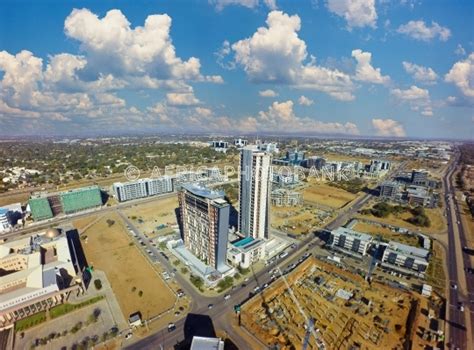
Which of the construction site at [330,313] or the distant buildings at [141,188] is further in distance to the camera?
the distant buildings at [141,188]

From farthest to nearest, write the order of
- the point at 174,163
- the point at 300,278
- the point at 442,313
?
the point at 174,163 → the point at 300,278 → the point at 442,313

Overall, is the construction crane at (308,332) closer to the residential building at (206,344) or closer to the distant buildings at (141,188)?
the residential building at (206,344)

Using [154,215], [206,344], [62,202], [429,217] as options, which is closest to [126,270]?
[206,344]

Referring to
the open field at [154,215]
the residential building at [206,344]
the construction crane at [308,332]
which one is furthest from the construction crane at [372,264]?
the open field at [154,215]

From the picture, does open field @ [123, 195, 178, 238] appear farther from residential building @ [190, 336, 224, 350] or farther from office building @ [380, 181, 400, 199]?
office building @ [380, 181, 400, 199]

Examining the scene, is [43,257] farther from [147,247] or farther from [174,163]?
[174,163]

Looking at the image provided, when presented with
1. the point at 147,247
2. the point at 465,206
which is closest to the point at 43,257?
the point at 147,247

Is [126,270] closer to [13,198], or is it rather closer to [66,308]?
[66,308]
